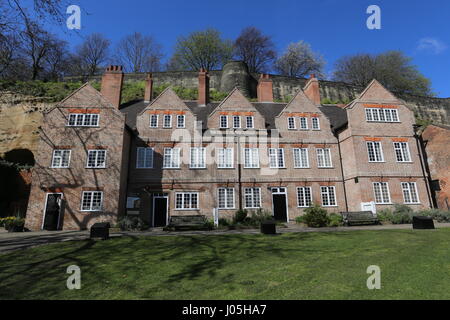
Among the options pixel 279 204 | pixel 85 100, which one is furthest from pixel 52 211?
pixel 279 204

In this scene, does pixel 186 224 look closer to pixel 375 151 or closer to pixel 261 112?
pixel 261 112

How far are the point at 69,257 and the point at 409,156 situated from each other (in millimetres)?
27206

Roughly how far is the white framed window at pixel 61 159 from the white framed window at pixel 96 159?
1.65m

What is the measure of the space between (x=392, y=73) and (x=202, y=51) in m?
43.9

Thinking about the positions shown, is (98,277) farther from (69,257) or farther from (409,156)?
(409,156)

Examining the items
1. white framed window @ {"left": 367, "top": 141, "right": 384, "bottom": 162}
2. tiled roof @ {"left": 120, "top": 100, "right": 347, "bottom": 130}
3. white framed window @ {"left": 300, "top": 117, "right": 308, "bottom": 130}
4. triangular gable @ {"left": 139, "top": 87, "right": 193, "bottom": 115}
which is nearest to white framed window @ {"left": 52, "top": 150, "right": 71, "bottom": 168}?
tiled roof @ {"left": 120, "top": 100, "right": 347, "bottom": 130}

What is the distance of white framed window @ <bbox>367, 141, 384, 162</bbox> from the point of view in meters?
23.0

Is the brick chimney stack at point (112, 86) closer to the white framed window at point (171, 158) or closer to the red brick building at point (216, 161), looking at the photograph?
the red brick building at point (216, 161)

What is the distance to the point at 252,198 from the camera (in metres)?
22.8

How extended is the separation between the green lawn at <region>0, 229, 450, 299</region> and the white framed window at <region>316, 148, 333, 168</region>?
38.8 ft

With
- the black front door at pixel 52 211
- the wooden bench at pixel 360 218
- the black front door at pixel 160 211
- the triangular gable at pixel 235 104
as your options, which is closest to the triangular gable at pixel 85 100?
the black front door at pixel 52 211

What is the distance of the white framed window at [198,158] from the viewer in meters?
23.0

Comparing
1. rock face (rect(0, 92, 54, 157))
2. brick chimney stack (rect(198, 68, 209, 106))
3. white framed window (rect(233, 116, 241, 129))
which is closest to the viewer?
white framed window (rect(233, 116, 241, 129))

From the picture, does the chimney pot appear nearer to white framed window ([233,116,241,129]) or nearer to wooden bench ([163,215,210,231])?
white framed window ([233,116,241,129])
